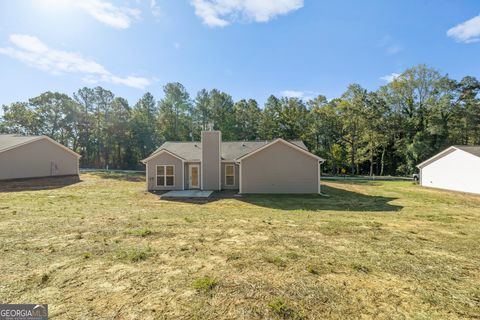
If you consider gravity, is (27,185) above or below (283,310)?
above

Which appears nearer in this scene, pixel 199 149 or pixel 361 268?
pixel 361 268

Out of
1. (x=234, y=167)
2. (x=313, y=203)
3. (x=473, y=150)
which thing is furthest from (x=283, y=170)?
(x=473, y=150)

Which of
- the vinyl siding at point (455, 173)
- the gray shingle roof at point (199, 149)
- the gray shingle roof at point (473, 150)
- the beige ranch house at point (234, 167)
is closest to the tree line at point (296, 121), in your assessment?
the vinyl siding at point (455, 173)

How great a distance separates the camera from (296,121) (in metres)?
39.8

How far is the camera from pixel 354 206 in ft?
39.6

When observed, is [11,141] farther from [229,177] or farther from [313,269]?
[313,269]

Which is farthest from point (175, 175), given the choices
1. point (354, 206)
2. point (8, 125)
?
point (8, 125)

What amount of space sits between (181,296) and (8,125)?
170 ft

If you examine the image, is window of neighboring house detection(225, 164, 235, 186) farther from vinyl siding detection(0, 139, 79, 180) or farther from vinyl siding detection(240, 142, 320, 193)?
vinyl siding detection(0, 139, 79, 180)

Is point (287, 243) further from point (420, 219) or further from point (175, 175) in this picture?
point (175, 175)

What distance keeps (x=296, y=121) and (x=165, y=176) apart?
92.1 feet

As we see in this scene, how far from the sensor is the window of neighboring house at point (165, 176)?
17.4 metres

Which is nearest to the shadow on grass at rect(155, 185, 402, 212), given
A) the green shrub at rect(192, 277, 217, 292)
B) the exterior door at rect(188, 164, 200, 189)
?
the exterior door at rect(188, 164, 200, 189)

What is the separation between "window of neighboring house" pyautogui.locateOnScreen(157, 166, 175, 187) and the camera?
57.2ft
